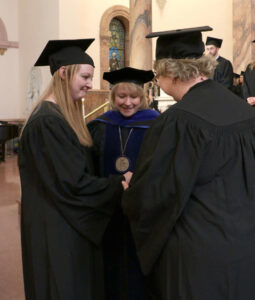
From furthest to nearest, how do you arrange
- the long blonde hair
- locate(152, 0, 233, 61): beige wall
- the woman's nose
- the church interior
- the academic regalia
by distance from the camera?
1. locate(152, 0, 233, 61): beige wall
2. the church interior
3. the woman's nose
4. the academic regalia
5. the long blonde hair

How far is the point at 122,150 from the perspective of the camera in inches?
126

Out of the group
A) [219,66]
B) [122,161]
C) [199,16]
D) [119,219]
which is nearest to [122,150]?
[122,161]

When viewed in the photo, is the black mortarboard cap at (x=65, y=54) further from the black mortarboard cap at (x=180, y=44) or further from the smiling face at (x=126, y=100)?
the black mortarboard cap at (x=180, y=44)

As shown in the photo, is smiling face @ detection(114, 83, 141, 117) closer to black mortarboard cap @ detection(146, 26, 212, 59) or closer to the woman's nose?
the woman's nose

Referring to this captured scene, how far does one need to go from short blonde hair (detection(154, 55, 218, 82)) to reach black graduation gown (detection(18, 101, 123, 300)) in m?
0.72

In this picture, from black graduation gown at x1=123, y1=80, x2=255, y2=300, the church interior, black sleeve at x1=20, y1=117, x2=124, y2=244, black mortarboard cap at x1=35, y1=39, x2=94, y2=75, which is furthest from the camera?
the church interior

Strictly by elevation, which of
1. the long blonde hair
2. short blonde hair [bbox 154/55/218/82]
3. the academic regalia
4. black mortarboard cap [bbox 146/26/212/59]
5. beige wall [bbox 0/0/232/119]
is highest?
beige wall [bbox 0/0/232/119]

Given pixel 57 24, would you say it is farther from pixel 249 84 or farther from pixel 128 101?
pixel 128 101

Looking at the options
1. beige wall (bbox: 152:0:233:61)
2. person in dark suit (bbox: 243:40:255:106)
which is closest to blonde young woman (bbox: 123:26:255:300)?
person in dark suit (bbox: 243:40:255:106)

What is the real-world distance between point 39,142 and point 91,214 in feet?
1.87

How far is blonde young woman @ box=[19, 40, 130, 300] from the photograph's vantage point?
94.5 inches

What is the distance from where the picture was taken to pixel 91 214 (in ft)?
8.34

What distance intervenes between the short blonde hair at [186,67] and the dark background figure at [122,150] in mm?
992

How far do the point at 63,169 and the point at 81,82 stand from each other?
650 millimetres
